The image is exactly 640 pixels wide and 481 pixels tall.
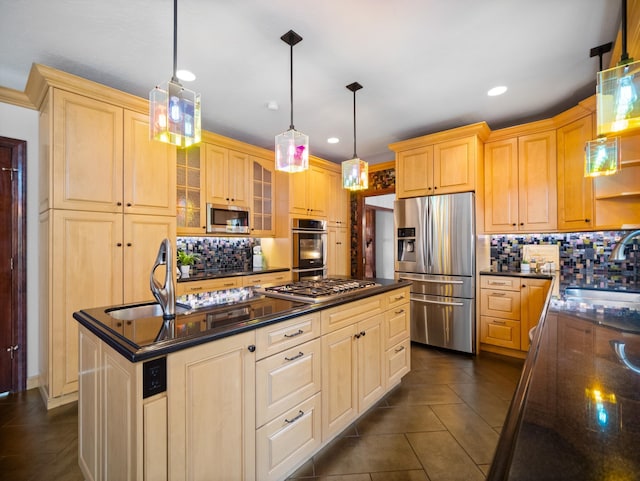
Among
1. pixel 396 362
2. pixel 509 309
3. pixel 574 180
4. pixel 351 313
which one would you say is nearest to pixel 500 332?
pixel 509 309

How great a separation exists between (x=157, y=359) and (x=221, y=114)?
9.96 feet

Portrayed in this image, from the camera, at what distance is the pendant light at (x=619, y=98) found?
120 cm

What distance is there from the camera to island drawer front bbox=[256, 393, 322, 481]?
145cm

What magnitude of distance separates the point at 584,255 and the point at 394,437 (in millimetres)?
2955

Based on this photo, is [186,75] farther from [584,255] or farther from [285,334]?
[584,255]

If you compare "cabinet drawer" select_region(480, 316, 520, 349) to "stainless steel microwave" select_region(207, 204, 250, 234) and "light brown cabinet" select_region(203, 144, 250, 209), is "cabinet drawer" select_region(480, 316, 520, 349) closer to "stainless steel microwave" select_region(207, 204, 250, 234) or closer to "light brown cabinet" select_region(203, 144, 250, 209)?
"stainless steel microwave" select_region(207, 204, 250, 234)

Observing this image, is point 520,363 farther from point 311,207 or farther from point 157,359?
point 157,359

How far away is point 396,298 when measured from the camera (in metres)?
2.54

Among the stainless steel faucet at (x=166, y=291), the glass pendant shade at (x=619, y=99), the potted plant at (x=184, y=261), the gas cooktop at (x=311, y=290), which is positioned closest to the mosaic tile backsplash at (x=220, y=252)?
the potted plant at (x=184, y=261)

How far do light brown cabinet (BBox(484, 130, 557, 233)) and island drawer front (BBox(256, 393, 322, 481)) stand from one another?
3076 millimetres

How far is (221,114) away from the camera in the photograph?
344cm

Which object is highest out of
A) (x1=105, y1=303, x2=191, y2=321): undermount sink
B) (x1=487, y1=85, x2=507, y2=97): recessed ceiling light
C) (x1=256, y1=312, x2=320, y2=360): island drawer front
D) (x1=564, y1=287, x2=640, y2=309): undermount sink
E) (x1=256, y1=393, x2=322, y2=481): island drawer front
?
(x1=487, y1=85, x2=507, y2=97): recessed ceiling light

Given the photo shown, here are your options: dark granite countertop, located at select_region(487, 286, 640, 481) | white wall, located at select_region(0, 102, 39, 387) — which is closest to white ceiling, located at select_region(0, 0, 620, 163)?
white wall, located at select_region(0, 102, 39, 387)

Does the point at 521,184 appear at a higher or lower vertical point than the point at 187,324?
higher
